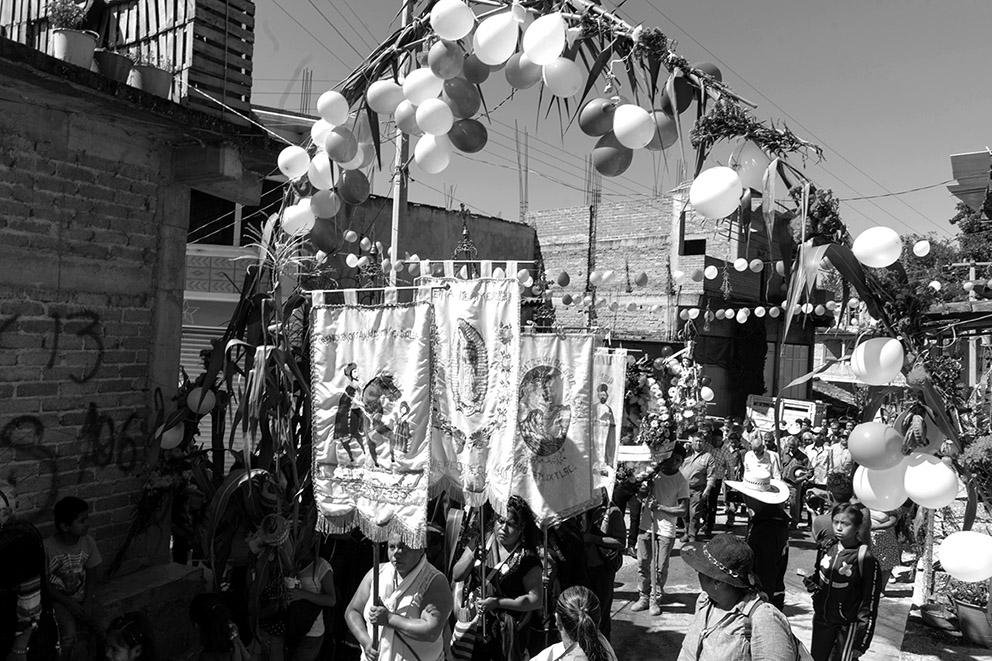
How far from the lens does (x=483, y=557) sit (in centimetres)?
504

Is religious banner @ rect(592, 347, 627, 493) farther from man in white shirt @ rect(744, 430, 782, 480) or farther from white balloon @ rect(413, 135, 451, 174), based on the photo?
man in white shirt @ rect(744, 430, 782, 480)

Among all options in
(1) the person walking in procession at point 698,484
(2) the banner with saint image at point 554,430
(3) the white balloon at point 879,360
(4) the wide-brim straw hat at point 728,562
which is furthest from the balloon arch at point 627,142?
(1) the person walking in procession at point 698,484

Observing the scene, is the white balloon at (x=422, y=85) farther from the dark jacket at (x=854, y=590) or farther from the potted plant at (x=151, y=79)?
the dark jacket at (x=854, y=590)

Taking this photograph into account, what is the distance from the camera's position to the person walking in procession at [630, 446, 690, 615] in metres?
7.49

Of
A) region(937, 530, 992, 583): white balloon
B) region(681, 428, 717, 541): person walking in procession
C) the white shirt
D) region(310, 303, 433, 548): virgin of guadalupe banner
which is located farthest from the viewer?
region(681, 428, 717, 541): person walking in procession

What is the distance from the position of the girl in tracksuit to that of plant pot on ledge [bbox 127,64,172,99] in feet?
18.8

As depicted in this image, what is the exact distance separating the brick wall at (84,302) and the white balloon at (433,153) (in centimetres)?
202

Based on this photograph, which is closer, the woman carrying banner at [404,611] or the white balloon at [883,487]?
the white balloon at [883,487]

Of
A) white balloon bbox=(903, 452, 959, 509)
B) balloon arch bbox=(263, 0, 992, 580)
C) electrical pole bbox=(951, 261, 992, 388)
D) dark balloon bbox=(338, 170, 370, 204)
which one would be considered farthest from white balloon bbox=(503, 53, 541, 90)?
electrical pole bbox=(951, 261, 992, 388)

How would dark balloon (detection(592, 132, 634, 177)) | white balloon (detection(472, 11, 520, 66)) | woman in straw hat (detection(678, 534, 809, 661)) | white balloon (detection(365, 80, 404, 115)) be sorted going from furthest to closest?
white balloon (detection(365, 80, 404, 115)) < dark balloon (detection(592, 132, 634, 177)) < white balloon (detection(472, 11, 520, 66)) < woman in straw hat (detection(678, 534, 809, 661))

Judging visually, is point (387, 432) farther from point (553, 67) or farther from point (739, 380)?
point (739, 380)

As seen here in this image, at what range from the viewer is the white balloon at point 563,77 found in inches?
175

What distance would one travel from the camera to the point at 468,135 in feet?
17.1

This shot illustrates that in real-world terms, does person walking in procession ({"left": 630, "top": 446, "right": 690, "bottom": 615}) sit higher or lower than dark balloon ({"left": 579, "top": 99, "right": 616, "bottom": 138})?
lower
